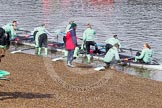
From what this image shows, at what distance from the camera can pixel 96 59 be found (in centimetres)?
3098

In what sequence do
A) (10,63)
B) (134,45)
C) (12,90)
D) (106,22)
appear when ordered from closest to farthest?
(12,90) → (10,63) → (134,45) → (106,22)

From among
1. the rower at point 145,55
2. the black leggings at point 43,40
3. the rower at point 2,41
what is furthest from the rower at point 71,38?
the rower at point 2,41

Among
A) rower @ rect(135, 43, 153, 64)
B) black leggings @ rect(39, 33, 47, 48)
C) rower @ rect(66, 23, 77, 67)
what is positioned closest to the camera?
rower @ rect(66, 23, 77, 67)

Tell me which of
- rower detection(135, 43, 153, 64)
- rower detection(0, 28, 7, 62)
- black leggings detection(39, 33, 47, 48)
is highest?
rower detection(0, 28, 7, 62)

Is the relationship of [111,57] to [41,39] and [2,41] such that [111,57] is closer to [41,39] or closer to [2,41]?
[41,39]

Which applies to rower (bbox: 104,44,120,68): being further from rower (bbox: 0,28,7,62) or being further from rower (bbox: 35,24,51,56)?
rower (bbox: 0,28,7,62)

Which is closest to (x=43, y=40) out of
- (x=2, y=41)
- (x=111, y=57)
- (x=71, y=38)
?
(x=111, y=57)

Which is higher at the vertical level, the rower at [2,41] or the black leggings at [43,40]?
the rower at [2,41]

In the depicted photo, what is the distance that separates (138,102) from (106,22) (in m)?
48.8

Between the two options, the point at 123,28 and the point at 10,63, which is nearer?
the point at 10,63

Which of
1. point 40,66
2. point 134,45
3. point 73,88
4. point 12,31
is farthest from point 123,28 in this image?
point 73,88

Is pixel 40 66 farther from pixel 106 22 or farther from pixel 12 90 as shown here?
pixel 106 22

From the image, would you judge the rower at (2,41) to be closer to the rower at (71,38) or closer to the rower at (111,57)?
the rower at (71,38)

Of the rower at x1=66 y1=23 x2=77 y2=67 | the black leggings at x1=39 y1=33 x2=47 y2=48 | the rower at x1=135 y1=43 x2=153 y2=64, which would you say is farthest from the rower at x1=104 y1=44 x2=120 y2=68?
the black leggings at x1=39 y1=33 x2=47 y2=48
